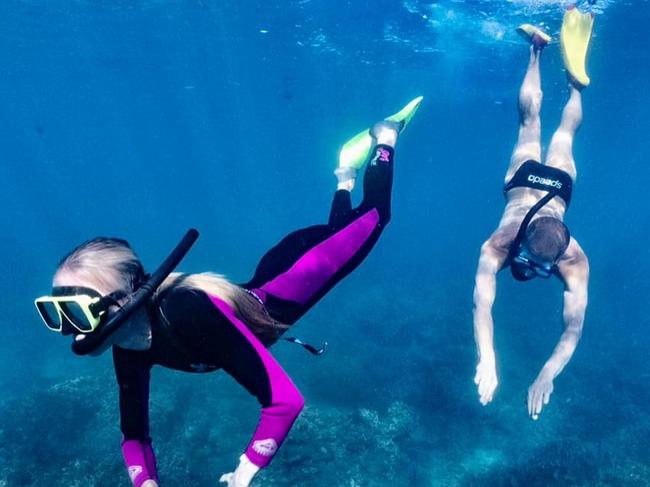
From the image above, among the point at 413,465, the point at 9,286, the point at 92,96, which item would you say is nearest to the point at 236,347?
the point at 413,465

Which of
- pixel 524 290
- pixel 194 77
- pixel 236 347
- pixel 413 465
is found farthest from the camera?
pixel 194 77

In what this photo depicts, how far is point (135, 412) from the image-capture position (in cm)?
339

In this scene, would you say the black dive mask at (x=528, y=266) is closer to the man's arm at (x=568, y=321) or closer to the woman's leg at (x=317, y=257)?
the man's arm at (x=568, y=321)

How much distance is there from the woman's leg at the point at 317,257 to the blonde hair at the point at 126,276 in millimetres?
923

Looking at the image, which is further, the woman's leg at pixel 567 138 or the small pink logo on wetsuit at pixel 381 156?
the woman's leg at pixel 567 138

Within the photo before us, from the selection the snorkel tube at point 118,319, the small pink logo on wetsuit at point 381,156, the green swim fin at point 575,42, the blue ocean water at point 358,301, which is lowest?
the blue ocean water at point 358,301

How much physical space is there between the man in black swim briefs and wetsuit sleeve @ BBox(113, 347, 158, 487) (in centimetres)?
295

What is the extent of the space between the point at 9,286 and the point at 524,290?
1150 inches

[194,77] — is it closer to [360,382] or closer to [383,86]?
[383,86]

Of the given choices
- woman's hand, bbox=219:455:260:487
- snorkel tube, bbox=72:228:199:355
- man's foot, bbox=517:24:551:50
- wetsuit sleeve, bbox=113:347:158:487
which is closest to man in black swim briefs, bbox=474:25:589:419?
man's foot, bbox=517:24:551:50

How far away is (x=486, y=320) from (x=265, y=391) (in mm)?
3258

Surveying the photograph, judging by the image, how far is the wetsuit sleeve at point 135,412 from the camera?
3.23 metres

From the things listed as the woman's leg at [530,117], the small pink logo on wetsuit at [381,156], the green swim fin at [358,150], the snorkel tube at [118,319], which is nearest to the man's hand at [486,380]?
the small pink logo on wetsuit at [381,156]

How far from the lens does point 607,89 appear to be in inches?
1120
